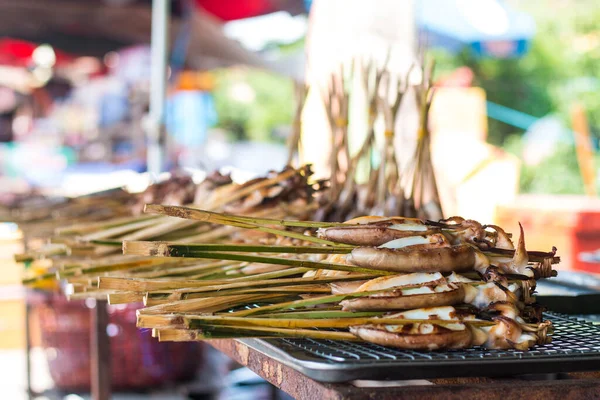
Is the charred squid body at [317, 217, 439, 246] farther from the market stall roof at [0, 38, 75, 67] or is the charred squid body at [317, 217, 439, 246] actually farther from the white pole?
the market stall roof at [0, 38, 75, 67]

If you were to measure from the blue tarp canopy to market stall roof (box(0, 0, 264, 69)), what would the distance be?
1.73 metres

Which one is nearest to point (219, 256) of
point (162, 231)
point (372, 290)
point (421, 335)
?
point (372, 290)

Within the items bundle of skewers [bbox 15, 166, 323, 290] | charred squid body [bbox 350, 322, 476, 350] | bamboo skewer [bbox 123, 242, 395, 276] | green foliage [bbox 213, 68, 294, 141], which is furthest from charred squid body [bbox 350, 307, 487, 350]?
green foliage [bbox 213, 68, 294, 141]

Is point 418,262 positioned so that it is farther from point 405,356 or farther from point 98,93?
point 98,93

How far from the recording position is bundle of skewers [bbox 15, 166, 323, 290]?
1696 mm

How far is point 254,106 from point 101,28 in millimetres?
9803

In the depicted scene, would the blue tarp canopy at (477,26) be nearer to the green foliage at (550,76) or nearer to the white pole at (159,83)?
the white pole at (159,83)

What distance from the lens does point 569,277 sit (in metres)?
2.16

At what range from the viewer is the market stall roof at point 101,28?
19.9 feet

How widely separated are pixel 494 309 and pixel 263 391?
3.21 m

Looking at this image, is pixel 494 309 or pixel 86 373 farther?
pixel 86 373


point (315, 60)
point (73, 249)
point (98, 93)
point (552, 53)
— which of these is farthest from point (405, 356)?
point (552, 53)

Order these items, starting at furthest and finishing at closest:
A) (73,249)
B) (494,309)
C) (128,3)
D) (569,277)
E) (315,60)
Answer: (128,3), (315,60), (569,277), (73,249), (494,309)

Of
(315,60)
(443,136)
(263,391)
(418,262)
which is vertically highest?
(315,60)
